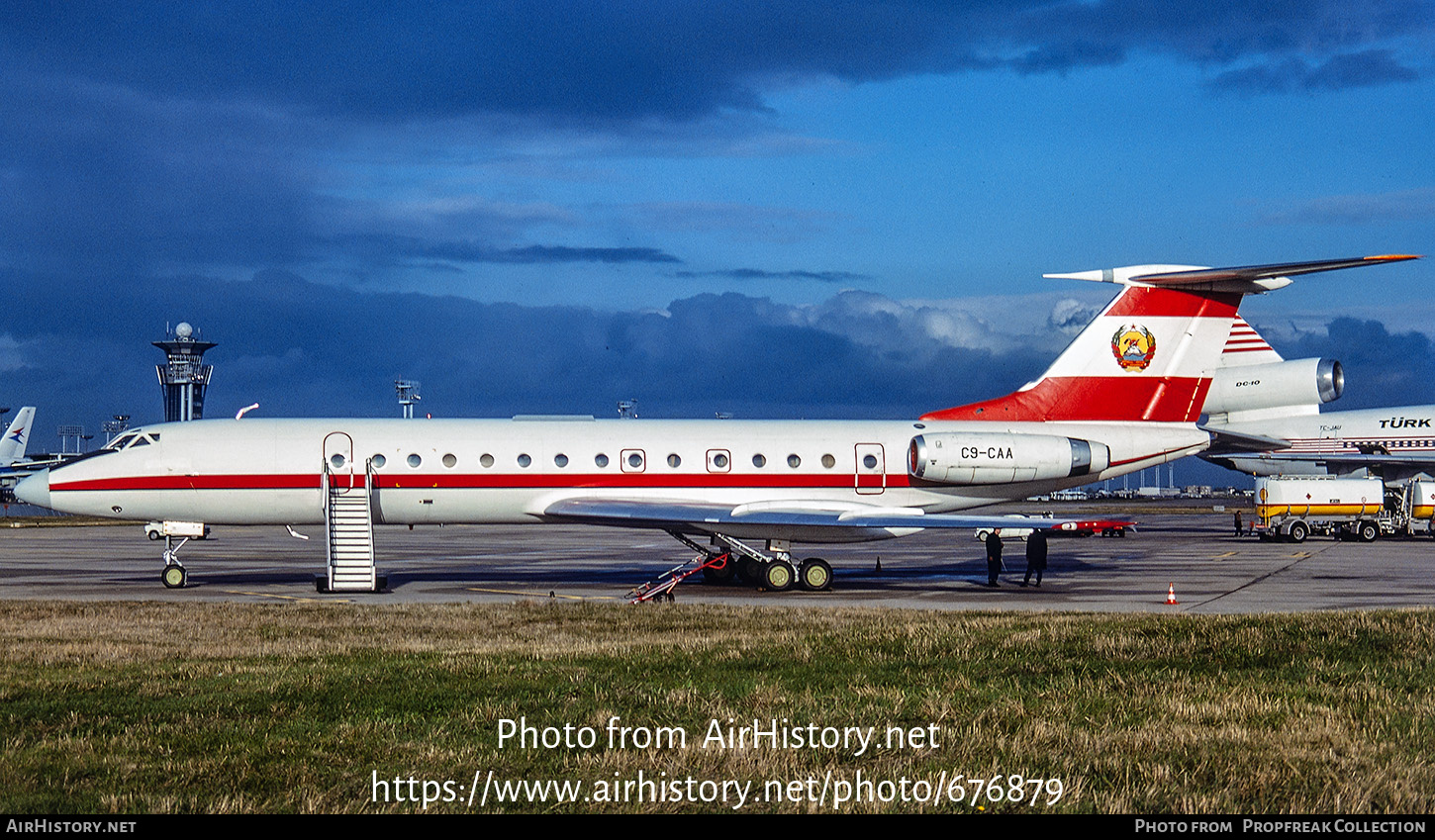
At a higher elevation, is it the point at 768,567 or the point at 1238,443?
the point at 1238,443

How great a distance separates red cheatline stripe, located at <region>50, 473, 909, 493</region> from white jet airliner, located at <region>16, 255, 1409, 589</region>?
0.09 feet

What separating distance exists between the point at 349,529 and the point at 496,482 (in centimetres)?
293

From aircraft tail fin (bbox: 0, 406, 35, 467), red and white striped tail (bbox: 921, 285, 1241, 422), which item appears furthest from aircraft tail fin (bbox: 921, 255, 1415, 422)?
aircraft tail fin (bbox: 0, 406, 35, 467)

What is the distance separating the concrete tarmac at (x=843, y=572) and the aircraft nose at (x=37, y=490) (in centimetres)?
175

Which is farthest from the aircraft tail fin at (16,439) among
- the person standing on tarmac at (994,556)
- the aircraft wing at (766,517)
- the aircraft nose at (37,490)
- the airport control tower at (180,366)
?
the person standing on tarmac at (994,556)

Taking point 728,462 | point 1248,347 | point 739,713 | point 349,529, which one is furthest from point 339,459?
point 1248,347

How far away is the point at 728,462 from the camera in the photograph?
1038 inches

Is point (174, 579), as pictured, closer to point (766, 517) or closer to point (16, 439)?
point (766, 517)

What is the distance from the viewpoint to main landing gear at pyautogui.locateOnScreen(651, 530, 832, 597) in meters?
25.2

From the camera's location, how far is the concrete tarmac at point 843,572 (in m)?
23.1

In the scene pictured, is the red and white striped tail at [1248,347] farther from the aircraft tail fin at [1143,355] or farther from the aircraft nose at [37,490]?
the aircraft nose at [37,490]

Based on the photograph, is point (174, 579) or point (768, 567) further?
point (174, 579)

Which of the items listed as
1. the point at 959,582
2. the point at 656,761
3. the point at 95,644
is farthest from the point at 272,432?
the point at 656,761

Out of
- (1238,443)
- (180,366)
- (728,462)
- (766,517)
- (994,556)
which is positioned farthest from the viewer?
(180,366)
